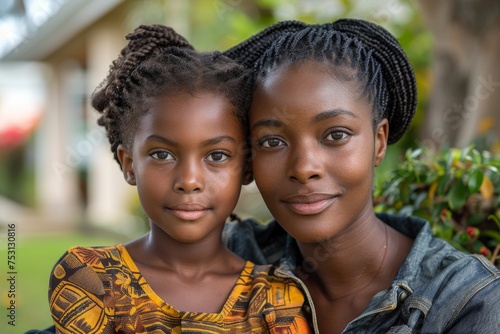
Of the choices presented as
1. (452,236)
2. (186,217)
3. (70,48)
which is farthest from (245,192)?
(70,48)

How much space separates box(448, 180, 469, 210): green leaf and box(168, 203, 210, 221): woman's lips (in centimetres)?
103

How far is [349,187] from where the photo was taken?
2.45m

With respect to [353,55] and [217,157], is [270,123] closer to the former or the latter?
[217,157]

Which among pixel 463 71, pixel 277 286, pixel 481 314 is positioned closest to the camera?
pixel 481 314

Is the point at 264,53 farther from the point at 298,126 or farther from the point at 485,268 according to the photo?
the point at 485,268

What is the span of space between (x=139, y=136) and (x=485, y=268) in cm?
123

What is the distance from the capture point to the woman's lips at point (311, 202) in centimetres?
242

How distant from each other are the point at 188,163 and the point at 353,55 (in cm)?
70

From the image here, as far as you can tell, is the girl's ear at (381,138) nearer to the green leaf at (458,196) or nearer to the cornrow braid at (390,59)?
the cornrow braid at (390,59)

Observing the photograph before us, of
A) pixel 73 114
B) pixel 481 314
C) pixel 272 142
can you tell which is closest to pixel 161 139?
pixel 272 142

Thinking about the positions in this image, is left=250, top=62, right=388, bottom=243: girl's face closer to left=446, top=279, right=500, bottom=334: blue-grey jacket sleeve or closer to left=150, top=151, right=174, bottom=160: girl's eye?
left=150, top=151, right=174, bottom=160: girl's eye

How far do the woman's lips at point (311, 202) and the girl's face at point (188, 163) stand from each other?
0.22 metres

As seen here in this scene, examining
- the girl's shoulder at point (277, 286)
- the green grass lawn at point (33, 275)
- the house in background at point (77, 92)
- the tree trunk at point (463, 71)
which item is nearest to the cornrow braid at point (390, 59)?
the girl's shoulder at point (277, 286)

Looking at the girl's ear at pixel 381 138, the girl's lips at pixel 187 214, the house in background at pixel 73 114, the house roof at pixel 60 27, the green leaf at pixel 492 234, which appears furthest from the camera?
the house in background at pixel 73 114
